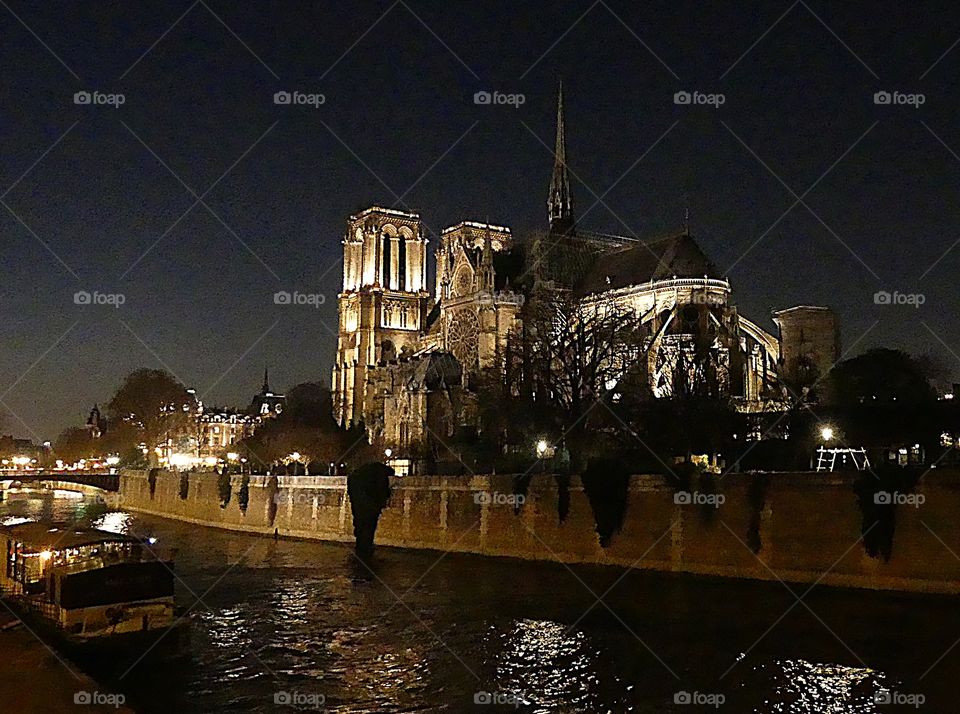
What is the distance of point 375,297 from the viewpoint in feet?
283

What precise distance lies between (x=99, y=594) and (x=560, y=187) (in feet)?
213

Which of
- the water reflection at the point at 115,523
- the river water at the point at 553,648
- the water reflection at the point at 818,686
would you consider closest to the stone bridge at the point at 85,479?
the water reflection at the point at 115,523

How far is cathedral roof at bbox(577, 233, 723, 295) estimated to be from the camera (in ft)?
213

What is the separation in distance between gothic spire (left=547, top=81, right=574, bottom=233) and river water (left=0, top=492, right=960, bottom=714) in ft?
175

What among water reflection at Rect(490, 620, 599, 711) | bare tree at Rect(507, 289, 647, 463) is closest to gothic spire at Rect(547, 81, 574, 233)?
bare tree at Rect(507, 289, 647, 463)

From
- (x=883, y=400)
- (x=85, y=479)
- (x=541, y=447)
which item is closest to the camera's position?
(x=541, y=447)

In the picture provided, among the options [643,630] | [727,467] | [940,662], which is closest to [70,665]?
[643,630]

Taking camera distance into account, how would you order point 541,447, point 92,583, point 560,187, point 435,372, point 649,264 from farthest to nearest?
point 560,187 → point 649,264 → point 435,372 → point 541,447 → point 92,583

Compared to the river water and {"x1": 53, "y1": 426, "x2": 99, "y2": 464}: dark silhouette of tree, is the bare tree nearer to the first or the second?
the river water

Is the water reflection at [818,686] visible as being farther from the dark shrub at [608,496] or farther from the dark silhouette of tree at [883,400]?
the dark silhouette of tree at [883,400]

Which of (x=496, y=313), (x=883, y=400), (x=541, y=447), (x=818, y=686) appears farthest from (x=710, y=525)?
(x=496, y=313)

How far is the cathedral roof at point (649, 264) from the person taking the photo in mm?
64875

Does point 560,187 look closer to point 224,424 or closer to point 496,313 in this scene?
point 496,313

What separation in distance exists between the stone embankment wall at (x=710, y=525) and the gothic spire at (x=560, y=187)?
141 ft
